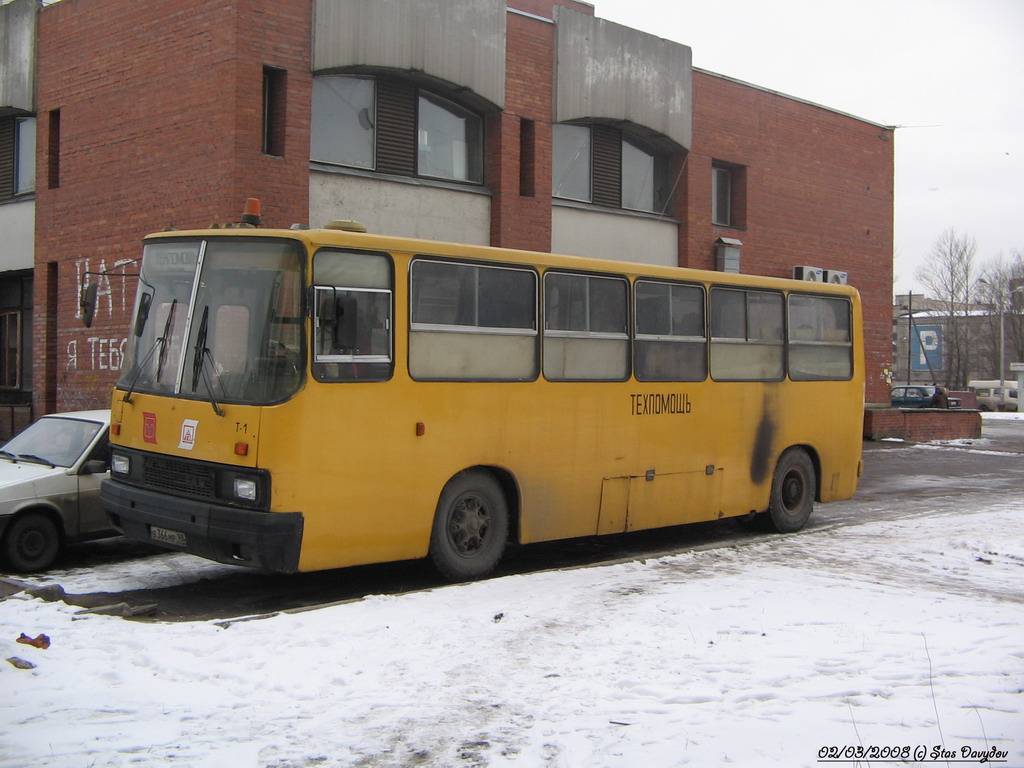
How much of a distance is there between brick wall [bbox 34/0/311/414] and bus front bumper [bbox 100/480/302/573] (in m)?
7.27

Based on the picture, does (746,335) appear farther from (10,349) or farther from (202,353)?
(10,349)

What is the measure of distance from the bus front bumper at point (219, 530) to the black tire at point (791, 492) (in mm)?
6550

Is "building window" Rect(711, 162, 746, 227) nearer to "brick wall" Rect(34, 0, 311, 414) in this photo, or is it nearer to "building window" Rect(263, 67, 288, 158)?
"brick wall" Rect(34, 0, 311, 414)

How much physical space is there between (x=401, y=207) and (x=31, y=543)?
28.4 ft

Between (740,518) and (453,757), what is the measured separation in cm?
871

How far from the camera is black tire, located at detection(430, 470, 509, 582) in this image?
8.58 m

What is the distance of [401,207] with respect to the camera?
53.2 ft

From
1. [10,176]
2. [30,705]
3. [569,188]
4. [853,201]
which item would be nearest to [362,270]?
[30,705]

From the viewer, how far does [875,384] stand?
26516 mm

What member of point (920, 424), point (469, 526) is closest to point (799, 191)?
point (920, 424)

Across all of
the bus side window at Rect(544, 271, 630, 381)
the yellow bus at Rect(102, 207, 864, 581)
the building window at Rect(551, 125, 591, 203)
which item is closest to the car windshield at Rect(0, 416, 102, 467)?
the yellow bus at Rect(102, 207, 864, 581)

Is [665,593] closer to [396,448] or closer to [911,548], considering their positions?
[396,448]

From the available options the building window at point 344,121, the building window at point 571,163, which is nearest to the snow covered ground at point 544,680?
the building window at point 344,121

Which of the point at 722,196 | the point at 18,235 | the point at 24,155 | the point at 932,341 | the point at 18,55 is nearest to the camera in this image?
the point at 18,55
